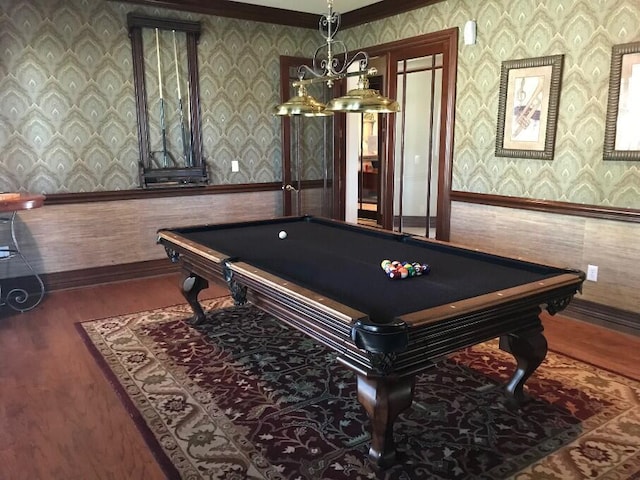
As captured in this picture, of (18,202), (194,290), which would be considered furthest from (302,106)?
(18,202)

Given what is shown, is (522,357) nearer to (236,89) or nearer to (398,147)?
(398,147)

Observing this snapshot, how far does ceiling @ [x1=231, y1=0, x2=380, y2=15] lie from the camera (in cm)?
528

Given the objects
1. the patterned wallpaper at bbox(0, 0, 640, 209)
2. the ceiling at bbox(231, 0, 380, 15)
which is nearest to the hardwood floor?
the patterned wallpaper at bbox(0, 0, 640, 209)

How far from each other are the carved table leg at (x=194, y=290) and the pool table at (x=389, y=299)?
511 millimetres

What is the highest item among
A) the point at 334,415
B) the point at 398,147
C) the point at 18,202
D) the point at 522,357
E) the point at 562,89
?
the point at 562,89

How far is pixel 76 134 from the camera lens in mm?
4859

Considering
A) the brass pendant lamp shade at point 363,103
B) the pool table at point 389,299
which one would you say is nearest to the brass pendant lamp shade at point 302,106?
the brass pendant lamp shade at point 363,103

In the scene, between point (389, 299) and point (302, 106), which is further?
point (302, 106)

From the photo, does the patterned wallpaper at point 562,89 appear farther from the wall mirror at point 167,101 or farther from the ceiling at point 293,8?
the wall mirror at point 167,101

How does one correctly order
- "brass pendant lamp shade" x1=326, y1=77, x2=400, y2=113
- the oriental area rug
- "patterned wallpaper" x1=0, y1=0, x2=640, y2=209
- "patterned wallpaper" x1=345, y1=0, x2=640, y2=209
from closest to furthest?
the oriental area rug, "brass pendant lamp shade" x1=326, y1=77, x2=400, y2=113, "patterned wallpaper" x1=345, y1=0, x2=640, y2=209, "patterned wallpaper" x1=0, y1=0, x2=640, y2=209

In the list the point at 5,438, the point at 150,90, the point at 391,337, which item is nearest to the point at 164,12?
the point at 150,90

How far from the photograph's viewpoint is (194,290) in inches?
151

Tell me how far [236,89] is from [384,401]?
4.45 m

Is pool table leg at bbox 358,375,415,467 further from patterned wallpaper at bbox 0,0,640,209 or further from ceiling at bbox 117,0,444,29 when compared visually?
ceiling at bbox 117,0,444,29
